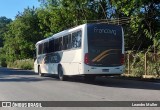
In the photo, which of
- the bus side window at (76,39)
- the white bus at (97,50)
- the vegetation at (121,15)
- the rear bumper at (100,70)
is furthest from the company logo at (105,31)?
the vegetation at (121,15)

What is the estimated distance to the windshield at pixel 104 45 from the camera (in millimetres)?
→ 19734

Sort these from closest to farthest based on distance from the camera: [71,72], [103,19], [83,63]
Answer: [83,63], [71,72], [103,19]

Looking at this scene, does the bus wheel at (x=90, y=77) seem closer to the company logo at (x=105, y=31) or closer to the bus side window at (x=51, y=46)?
the company logo at (x=105, y=31)

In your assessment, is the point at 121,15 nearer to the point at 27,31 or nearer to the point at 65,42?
the point at 65,42

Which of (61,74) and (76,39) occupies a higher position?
(76,39)

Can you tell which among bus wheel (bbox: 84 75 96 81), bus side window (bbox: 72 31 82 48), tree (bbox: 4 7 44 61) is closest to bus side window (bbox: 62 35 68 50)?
bus side window (bbox: 72 31 82 48)

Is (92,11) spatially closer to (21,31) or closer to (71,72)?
(71,72)

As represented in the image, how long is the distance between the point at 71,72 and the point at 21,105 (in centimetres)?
967

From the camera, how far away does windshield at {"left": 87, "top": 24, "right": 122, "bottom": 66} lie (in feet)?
64.7

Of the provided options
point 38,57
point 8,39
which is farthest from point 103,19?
point 8,39

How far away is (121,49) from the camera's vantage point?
20234mm

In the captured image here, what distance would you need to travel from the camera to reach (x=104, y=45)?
1994 cm

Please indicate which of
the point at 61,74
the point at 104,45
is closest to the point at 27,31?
the point at 61,74

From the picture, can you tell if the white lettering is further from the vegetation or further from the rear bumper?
the vegetation
